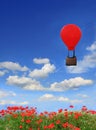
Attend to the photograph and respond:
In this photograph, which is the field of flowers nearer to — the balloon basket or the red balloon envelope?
the balloon basket

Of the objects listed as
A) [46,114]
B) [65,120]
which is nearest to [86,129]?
[65,120]

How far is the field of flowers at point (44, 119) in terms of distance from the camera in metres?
12.8

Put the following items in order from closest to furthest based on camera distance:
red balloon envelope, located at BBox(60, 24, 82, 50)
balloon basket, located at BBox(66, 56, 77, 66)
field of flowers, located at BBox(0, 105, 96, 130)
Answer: field of flowers, located at BBox(0, 105, 96, 130), red balloon envelope, located at BBox(60, 24, 82, 50), balloon basket, located at BBox(66, 56, 77, 66)

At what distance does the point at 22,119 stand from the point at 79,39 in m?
4.20

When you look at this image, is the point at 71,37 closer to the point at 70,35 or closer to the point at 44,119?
the point at 70,35

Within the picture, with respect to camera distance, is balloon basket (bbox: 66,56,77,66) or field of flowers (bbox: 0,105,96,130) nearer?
field of flowers (bbox: 0,105,96,130)

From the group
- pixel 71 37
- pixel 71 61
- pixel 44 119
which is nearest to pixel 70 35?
pixel 71 37

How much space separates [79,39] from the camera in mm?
14414

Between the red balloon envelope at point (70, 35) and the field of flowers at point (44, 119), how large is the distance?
2675 mm

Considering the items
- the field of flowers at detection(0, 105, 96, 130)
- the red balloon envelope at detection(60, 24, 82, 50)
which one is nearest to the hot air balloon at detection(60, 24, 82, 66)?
the red balloon envelope at detection(60, 24, 82, 50)

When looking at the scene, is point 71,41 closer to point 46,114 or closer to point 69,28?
point 69,28

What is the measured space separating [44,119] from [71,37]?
3595 millimetres

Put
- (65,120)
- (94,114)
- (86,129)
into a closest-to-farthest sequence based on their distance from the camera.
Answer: (86,129) → (65,120) → (94,114)

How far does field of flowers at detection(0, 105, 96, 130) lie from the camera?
12820mm
